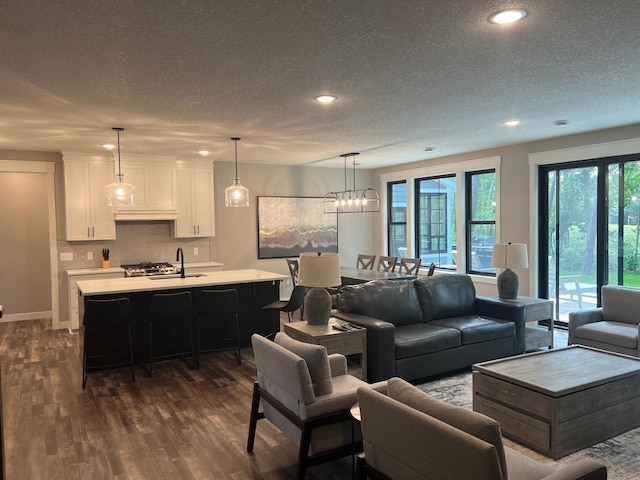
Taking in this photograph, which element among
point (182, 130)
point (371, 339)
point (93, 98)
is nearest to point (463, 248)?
point (371, 339)

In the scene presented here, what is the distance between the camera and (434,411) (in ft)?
6.53

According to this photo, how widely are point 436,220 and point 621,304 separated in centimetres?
387

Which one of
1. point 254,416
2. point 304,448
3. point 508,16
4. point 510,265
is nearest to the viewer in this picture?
point 508,16

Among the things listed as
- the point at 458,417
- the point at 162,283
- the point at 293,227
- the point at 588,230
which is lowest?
the point at 458,417

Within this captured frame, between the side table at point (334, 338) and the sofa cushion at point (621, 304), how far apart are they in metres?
2.87

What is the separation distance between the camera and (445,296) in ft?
17.0

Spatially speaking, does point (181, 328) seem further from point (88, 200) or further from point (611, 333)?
point (611, 333)

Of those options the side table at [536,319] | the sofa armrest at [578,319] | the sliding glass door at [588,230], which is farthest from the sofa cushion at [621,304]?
the sliding glass door at [588,230]

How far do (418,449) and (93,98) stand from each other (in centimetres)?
363

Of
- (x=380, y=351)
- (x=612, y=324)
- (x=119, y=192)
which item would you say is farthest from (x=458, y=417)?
(x=119, y=192)

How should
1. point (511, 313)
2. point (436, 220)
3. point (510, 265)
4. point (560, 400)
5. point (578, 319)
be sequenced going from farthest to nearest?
point (436, 220), point (510, 265), point (578, 319), point (511, 313), point (560, 400)

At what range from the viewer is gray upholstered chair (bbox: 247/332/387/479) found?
2684 mm

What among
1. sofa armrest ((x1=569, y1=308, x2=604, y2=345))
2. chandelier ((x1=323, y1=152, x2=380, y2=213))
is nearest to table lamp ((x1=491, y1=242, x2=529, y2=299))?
Result: sofa armrest ((x1=569, y1=308, x2=604, y2=345))

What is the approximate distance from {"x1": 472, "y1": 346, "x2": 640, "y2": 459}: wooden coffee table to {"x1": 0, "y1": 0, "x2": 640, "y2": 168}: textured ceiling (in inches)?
82.9
